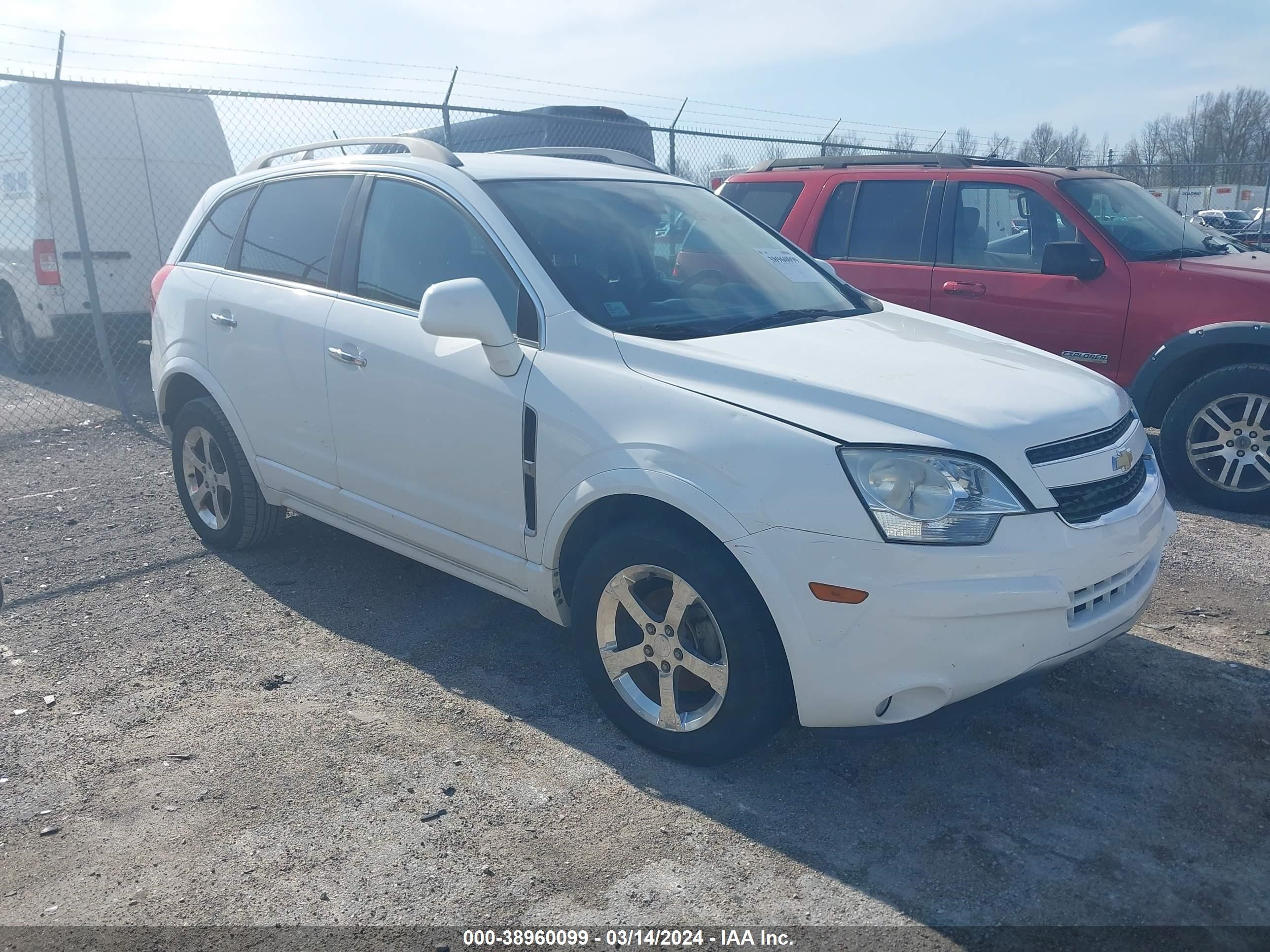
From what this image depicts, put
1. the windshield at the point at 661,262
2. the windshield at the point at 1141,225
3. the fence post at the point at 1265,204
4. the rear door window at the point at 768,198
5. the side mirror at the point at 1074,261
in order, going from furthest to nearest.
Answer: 1. the fence post at the point at 1265,204
2. the rear door window at the point at 768,198
3. the windshield at the point at 1141,225
4. the side mirror at the point at 1074,261
5. the windshield at the point at 661,262

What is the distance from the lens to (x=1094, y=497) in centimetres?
302

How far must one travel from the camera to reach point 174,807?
3.09 m

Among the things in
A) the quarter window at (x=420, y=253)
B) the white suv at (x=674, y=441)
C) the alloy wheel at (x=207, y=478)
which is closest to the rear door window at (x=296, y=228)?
the white suv at (x=674, y=441)

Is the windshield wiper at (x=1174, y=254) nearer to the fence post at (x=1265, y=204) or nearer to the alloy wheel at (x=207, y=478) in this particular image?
the alloy wheel at (x=207, y=478)

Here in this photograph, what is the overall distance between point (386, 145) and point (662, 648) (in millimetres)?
2627

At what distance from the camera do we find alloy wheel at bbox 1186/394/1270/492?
5609 mm

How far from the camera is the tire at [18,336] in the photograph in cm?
982

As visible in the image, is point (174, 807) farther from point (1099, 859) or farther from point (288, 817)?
point (1099, 859)

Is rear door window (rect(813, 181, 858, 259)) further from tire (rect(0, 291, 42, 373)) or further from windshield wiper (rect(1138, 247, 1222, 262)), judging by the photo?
tire (rect(0, 291, 42, 373))

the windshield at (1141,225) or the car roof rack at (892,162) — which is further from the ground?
the car roof rack at (892,162)

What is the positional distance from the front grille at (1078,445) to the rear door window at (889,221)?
3773 mm

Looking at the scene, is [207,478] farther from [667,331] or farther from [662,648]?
[662,648]

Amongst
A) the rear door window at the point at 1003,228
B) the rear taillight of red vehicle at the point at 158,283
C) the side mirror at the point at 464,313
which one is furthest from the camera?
the rear door window at the point at 1003,228

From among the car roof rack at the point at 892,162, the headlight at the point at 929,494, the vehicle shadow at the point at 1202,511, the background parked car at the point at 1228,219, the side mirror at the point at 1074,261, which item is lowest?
the vehicle shadow at the point at 1202,511
